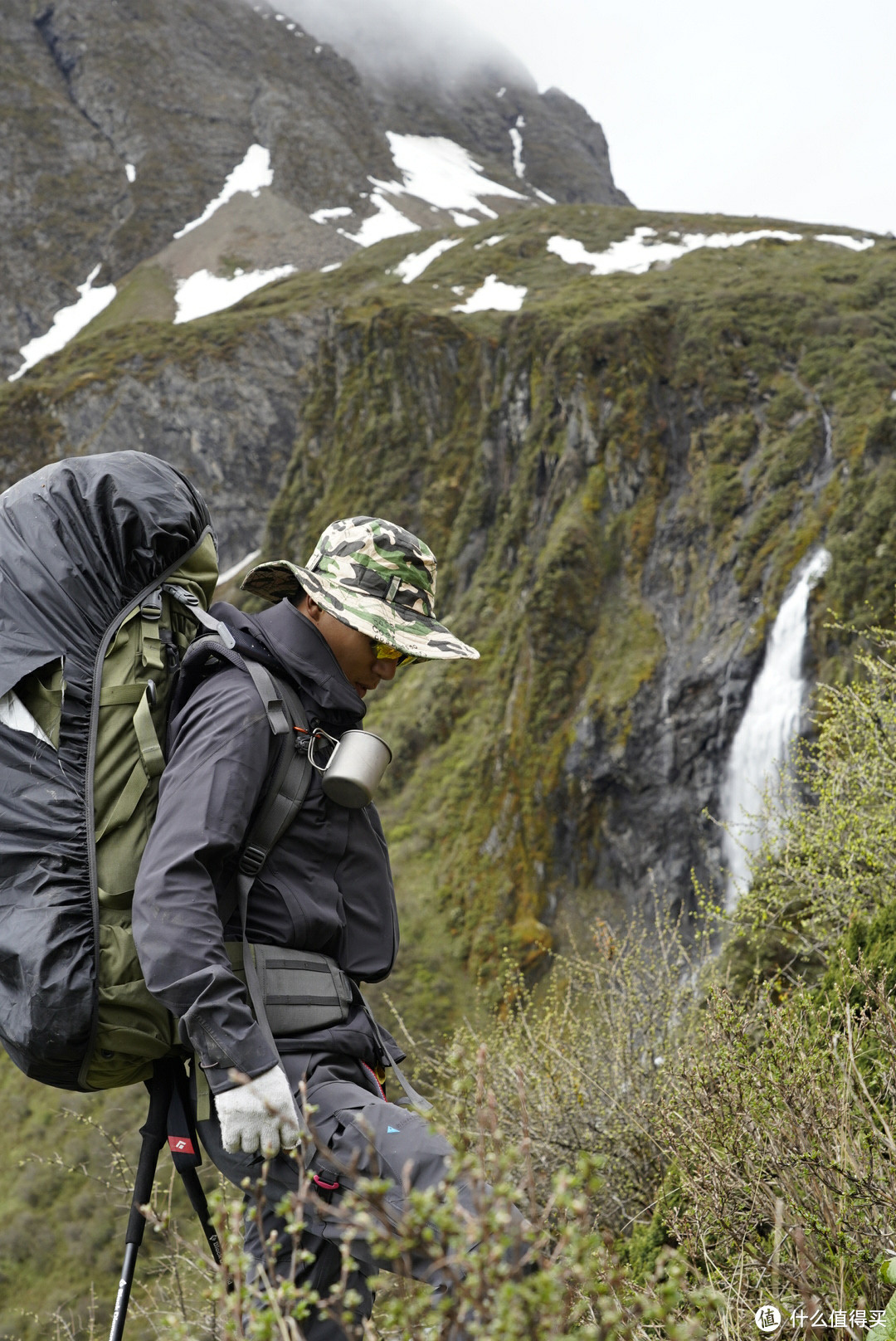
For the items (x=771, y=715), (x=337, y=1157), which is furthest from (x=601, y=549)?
(x=337, y=1157)

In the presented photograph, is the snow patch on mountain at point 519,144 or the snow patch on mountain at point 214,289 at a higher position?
the snow patch on mountain at point 519,144

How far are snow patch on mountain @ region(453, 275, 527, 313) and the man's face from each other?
35.4 meters

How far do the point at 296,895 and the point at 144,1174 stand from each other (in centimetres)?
84

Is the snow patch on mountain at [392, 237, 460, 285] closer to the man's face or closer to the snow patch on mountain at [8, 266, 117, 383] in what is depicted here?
the snow patch on mountain at [8, 266, 117, 383]

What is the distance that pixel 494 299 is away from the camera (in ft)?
129

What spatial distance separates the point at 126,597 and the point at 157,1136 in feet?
5.13

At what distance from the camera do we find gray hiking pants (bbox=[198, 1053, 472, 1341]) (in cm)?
238

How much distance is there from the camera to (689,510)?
74.2 ft

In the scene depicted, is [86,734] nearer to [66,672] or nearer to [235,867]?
[66,672]

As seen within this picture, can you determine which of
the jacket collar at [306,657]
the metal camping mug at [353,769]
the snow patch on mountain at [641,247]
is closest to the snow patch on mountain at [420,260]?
the snow patch on mountain at [641,247]

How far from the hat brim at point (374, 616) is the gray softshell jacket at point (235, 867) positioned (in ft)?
0.36

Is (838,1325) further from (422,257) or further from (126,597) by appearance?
(422,257)

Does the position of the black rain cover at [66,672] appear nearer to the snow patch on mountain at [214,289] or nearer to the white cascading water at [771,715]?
the white cascading water at [771,715]

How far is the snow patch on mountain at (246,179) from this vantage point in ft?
270
